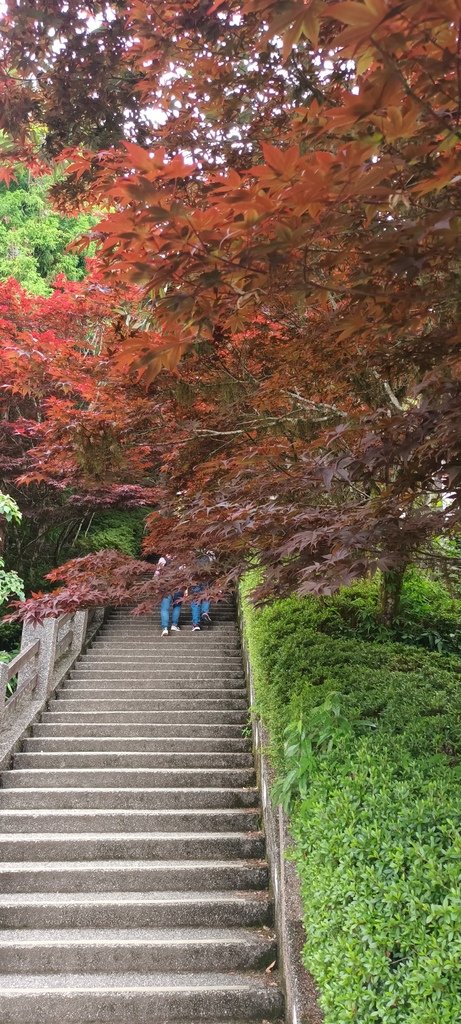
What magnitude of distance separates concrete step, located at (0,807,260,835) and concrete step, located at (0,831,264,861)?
22 cm

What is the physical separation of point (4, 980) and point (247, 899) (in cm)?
150

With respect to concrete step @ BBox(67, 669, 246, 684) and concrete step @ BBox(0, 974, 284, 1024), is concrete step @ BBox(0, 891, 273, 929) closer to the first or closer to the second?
concrete step @ BBox(0, 974, 284, 1024)

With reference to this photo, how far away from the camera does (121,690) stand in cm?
685

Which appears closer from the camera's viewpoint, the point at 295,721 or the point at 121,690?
the point at 295,721

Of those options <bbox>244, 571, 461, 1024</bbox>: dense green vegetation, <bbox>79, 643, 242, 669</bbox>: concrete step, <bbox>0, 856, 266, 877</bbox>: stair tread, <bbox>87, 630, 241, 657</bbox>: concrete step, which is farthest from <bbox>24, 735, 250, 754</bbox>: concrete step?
<bbox>87, 630, 241, 657</bbox>: concrete step

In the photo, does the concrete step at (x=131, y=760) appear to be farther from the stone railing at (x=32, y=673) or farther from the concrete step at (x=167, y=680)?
the concrete step at (x=167, y=680)

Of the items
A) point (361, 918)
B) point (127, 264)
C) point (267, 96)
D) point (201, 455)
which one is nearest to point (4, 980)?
point (361, 918)

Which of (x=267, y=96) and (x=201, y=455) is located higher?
(x=267, y=96)

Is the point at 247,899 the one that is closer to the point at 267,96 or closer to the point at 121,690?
the point at 121,690

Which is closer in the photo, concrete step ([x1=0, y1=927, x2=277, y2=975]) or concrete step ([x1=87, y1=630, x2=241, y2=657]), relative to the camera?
concrete step ([x1=0, y1=927, x2=277, y2=975])

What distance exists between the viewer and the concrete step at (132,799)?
4859 millimetres

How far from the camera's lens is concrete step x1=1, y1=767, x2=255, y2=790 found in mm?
5121

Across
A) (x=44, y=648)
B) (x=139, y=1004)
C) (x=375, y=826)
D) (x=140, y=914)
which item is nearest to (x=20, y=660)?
(x=44, y=648)

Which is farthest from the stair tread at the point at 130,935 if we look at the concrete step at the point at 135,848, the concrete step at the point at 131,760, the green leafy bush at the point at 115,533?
the green leafy bush at the point at 115,533
